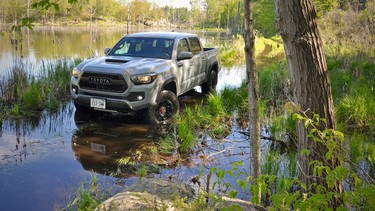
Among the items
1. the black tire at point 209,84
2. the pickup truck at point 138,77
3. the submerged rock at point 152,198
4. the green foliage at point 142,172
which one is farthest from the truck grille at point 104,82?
the black tire at point 209,84

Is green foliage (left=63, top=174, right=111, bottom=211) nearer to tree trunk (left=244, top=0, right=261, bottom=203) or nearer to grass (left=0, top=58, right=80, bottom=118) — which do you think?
tree trunk (left=244, top=0, right=261, bottom=203)

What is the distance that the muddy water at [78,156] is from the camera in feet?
14.9

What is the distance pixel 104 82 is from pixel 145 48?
64.0 inches

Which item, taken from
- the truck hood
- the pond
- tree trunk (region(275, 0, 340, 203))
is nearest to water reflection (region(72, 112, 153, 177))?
the pond

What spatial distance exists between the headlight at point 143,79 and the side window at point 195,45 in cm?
244

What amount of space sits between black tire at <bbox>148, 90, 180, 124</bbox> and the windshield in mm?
970

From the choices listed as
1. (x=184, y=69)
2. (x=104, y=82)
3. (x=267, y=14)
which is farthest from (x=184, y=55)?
(x=267, y=14)

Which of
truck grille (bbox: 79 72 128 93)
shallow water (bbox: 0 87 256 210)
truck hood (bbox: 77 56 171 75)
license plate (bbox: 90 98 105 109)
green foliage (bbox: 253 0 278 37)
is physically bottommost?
shallow water (bbox: 0 87 256 210)

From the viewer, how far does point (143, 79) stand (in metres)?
6.86

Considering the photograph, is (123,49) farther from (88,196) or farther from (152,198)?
(152,198)

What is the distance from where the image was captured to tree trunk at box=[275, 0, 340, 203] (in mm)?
3131

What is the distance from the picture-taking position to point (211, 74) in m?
10.5

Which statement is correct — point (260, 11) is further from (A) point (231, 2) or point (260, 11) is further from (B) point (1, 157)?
(B) point (1, 157)

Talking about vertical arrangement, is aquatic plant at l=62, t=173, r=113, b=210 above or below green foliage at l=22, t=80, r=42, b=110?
below
